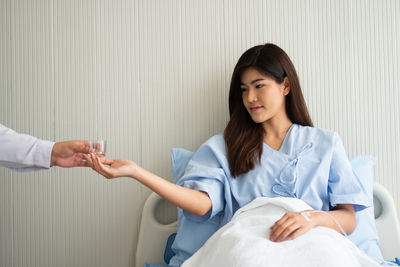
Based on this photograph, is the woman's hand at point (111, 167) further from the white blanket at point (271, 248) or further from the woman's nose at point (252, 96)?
the woman's nose at point (252, 96)

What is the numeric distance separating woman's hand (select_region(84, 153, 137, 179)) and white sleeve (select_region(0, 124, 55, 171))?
24 cm

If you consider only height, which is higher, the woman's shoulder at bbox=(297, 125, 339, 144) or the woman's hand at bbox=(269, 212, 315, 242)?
the woman's shoulder at bbox=(297, 125, 339, 144)

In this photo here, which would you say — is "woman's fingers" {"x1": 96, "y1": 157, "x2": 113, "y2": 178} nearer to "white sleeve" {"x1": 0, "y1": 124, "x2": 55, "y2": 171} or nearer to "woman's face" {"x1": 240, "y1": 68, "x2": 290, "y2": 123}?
"white sleeve" {"x1": 0, "y1": 124, "x2": 55, "y2": 171}

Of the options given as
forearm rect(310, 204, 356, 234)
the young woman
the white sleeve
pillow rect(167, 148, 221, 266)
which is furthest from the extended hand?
forearm rect(310, 204, 356, 234)

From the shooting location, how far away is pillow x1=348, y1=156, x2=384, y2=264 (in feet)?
3.91

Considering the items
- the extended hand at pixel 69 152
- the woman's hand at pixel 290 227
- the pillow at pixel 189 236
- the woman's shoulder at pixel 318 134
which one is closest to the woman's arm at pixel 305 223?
the woman's hand at pixel 290 227

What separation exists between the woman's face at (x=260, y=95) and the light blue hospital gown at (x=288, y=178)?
119mm

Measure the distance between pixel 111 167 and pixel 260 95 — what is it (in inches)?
24.5

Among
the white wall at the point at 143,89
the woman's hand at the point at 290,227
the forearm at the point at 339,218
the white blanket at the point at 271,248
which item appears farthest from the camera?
the white wall at the point at 143,89

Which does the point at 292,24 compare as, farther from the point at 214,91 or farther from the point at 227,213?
the point at 227,213

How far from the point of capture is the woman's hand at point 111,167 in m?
0.95

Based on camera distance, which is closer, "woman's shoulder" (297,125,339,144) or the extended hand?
the extended hand

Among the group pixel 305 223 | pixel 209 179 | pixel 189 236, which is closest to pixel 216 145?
pixel 209 179

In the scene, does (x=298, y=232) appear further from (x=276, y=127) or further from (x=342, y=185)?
(x=276, y=127)
